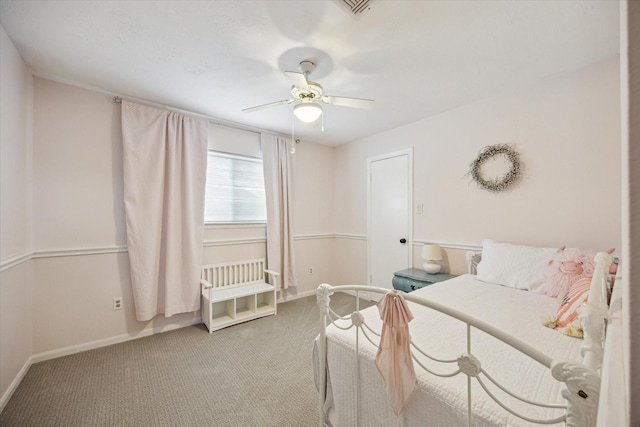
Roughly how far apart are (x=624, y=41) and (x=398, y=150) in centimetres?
335

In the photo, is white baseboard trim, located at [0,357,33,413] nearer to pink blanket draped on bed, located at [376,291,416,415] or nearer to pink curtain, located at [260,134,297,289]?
pink curtain, located at [260,134,297,289]

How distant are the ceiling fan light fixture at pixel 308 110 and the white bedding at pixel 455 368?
149 centimetres

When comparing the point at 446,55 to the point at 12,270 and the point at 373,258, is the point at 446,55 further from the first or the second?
the point at 12,270

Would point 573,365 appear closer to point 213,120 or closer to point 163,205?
point 163,205

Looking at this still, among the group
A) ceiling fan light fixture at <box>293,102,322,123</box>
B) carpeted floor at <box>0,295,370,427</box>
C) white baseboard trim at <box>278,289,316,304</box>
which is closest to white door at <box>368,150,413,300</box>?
white baseboard trim at <box>278,289,316,304</box>

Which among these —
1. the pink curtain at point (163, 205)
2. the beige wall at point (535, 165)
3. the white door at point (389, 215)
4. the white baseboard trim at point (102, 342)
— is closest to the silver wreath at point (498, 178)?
the beige wall at point (535, 165)

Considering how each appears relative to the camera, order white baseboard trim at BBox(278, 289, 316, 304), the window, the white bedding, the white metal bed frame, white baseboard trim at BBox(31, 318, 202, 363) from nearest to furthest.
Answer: the white metal bed frame, the white bedding, white baseboard trim at BBox(31, 318, 202, 363), the window, white baseboard trim at BBox(278, 289, 316, 304)

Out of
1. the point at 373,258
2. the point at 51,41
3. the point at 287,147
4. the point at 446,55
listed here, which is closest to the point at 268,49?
the point at 446,55

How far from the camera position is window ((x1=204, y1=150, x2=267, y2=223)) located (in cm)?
328

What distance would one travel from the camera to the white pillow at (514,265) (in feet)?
6.82

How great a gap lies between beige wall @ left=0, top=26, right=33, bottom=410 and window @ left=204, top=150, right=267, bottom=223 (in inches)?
58.6

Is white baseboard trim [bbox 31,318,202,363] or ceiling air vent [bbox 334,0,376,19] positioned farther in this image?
white baseboard trim [bbox 31,318,202,363]

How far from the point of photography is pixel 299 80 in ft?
6.24

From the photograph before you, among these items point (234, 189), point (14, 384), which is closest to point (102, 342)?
point (14, 384)
